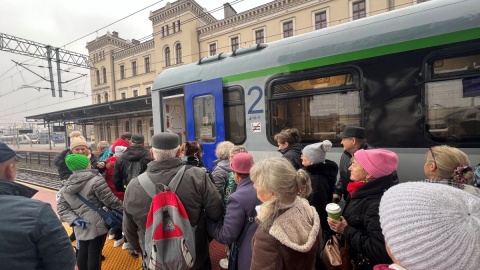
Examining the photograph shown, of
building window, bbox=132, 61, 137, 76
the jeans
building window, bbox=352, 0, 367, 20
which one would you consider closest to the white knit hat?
the jeans

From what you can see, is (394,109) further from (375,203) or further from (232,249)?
(232,249)

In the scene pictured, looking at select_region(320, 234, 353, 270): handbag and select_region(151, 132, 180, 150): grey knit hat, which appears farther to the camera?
select_region(151, 132, 180, 150): grey knit hat

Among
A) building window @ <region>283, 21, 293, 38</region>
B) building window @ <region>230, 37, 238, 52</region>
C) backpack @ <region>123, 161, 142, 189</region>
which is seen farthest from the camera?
building window @ <region>230, 37, 238, 52</region>

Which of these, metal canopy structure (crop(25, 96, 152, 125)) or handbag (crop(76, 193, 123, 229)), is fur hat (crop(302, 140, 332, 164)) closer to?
handbag (crop(76, 193, 123, 229))

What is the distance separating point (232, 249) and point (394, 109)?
2533 mm

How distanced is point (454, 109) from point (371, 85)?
0.89m

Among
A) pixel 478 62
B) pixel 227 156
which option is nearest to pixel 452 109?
pixel 478 62

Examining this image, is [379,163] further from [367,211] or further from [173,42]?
[173,42]

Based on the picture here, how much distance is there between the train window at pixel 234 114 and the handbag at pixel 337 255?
9.04ft

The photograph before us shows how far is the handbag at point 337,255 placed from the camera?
1798 millimetres

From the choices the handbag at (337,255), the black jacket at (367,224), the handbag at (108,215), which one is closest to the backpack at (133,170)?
the handbag at (108,215)

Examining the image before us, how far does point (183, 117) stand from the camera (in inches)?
243

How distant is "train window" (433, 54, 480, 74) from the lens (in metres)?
2.65

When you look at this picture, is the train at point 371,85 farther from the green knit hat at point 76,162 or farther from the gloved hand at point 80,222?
the gloved hand at point 80,222
